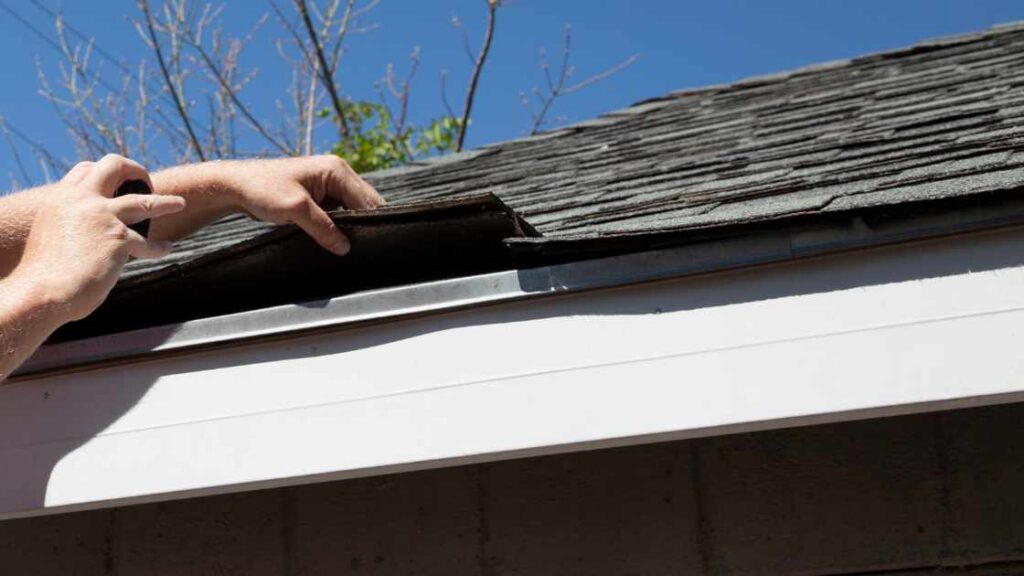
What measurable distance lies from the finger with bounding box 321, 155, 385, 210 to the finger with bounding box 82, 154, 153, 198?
0.44m

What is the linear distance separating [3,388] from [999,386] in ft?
6.48

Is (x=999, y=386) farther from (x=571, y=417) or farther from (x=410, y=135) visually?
(x=410, y=135)

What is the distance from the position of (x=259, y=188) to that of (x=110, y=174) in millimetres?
367

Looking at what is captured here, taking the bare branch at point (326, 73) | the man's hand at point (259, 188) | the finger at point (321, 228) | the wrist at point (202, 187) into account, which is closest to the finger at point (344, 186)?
the man's hand at point (259, 188)

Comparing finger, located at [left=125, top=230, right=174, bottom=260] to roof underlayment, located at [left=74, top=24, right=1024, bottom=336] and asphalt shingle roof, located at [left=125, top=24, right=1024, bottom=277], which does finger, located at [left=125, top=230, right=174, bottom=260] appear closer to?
roof underlayment, located at [left=74, top=24, right=1024, bottom=336]

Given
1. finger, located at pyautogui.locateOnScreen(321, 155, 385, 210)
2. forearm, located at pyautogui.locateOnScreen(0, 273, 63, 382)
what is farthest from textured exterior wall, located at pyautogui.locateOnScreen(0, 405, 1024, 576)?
forearm, located at pyautogui.locateOnScreen(0, 273, 63, 382)

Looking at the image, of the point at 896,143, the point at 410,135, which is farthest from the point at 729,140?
the point at 410,135

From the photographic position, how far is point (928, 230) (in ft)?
7.07

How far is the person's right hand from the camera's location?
2275mm

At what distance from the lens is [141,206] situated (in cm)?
245

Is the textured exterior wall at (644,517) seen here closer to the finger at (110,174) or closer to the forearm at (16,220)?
the forearm at (16,220)

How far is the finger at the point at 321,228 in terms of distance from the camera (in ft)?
8.46

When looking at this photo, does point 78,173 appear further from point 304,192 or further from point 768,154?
point 768,154

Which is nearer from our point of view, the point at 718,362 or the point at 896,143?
the point at 718,362
